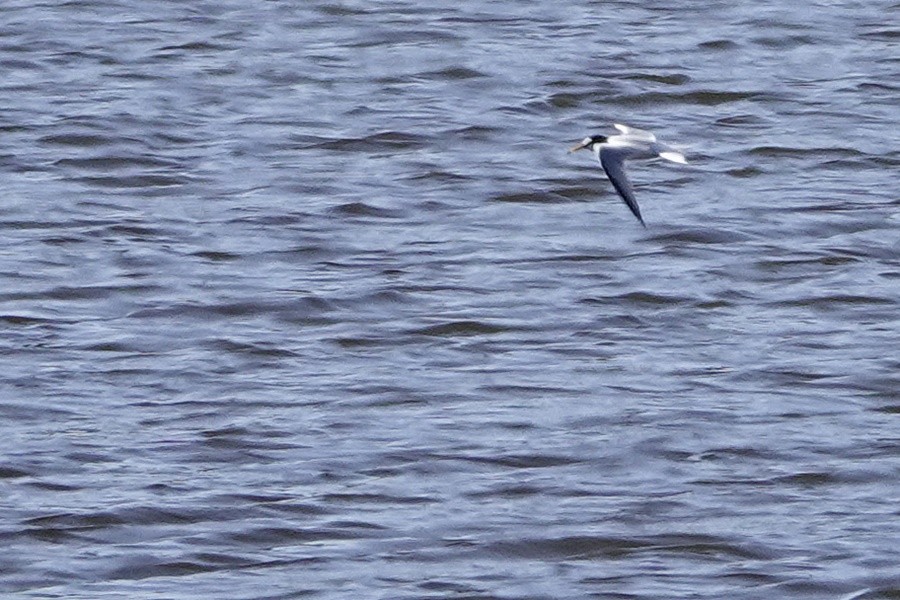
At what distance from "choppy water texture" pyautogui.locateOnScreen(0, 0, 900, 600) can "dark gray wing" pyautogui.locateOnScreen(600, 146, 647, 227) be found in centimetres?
61

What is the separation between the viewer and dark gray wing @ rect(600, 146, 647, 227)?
745 cm

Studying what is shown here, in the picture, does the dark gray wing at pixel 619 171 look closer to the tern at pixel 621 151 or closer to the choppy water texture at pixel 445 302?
the tern at pixel 621 151

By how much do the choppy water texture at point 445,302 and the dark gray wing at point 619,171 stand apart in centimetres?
61

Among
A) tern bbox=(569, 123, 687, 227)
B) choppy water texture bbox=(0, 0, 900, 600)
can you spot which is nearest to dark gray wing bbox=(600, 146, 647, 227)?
tern bbox=(569, 123, 687, 227)

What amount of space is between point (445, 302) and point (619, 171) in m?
1.00

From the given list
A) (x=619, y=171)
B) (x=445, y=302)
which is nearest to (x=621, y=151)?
(x=619, y=171)

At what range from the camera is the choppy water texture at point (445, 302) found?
6516 mm

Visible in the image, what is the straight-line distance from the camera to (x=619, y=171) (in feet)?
25.3

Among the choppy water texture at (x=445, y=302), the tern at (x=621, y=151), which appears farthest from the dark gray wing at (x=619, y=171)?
the choppy water texture at (x=445, y=302)

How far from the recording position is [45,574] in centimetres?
629

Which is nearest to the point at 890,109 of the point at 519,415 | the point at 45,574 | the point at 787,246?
the point at 787,246

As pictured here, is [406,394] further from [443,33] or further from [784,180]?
[443,33]

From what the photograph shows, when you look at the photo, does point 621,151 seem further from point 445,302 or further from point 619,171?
point 445,302

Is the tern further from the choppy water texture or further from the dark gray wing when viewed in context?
the choppy water texture
